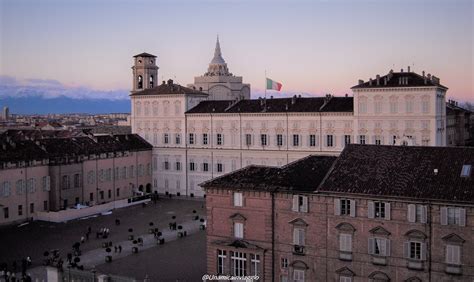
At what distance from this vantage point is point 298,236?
3288 centimetres

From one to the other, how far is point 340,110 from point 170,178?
2279cm

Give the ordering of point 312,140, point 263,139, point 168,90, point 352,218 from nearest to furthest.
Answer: point 352,218 < point 312,140 < point 263,139 < point 168,90

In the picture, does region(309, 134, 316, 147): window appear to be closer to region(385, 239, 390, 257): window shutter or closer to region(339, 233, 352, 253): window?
region(339, 233, 352, 253): window

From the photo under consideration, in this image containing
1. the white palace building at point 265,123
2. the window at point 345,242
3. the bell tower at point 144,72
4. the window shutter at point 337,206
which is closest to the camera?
the window at point 345,242

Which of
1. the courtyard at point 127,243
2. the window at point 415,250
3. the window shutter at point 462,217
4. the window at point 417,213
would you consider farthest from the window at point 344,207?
the courtyard at point 127,243

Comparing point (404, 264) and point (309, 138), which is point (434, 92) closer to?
point (309, 138)

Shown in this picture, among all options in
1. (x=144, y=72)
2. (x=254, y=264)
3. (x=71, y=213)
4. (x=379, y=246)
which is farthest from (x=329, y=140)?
(x=379, y=246)

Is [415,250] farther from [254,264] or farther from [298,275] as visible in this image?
[254,264]

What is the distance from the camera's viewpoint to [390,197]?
30.3m

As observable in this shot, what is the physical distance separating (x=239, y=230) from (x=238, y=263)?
6.07ft

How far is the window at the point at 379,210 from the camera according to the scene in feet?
100

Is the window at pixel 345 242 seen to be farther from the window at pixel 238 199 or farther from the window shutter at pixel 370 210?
the window at pixel 238 199

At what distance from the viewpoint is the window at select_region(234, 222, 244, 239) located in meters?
34.4

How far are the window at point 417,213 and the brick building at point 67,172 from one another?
1468 inches
